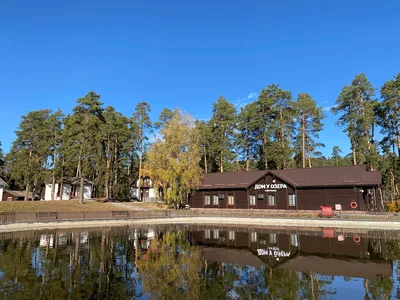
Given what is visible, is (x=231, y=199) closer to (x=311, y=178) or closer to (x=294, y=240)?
(x=311, y=178)

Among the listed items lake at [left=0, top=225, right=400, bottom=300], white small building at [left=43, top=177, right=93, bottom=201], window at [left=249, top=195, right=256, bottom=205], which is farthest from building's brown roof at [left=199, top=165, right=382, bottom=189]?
white small building at [left=43, top=177, right=93, bottom=201]

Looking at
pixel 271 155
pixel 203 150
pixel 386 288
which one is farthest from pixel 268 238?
pixel 203 150

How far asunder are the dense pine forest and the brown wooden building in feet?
15.9

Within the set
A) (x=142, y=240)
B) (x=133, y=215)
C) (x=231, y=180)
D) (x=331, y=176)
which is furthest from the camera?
(x=231, y=180)

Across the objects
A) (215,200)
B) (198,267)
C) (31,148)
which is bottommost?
(198,267)

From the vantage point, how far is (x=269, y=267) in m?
14.1

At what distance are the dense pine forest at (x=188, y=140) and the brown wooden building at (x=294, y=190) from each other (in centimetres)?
483

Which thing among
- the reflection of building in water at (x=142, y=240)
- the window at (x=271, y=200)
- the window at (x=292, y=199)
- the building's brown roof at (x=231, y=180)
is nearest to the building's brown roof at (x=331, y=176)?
the window at (x=292, y=199)

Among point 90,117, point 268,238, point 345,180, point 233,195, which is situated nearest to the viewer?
point 268,238

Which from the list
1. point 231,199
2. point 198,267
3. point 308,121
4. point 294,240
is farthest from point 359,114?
point 198,267

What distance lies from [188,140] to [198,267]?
31.8 meters

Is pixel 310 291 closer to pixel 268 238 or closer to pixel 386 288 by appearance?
pixel 386 288

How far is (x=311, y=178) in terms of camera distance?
40.2 metres

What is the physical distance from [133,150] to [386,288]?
168 ft
